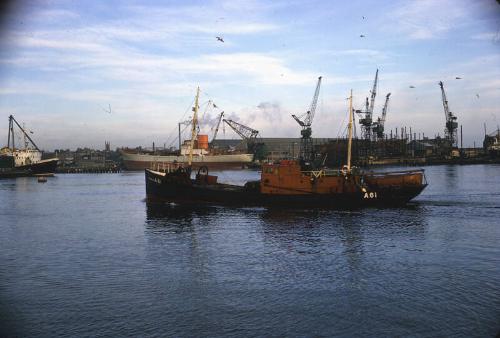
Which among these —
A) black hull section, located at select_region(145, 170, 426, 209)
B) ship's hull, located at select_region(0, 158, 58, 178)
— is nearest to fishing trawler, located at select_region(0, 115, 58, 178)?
ship's hull, located at select_region(0, 158, 58, 178)

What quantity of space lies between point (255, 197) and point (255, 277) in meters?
24.7

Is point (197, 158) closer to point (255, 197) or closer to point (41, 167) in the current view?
point (41, 167)

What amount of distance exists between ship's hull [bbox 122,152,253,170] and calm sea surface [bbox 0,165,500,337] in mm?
111396

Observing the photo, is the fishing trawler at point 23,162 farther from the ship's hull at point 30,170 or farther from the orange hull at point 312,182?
the orange hull at point 312,182

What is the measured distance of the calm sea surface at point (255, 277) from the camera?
52.9ft

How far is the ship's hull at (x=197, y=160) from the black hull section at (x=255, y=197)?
323 ft

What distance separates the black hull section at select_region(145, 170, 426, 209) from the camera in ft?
146

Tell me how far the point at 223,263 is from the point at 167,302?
20.3 feet

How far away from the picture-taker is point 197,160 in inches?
5950

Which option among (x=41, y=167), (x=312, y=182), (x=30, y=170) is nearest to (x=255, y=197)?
(x=312, y=182)

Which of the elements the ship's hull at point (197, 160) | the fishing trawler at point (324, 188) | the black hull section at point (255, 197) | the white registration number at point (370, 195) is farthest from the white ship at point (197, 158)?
the white registration number at point (370, 195)

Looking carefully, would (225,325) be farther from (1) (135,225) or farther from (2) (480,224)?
(2) (480,224)

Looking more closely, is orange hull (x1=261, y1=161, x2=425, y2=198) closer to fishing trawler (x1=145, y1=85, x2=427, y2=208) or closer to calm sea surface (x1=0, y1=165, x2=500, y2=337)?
fishing trawler (x1=145, y1=85, x2=427, y2=208)

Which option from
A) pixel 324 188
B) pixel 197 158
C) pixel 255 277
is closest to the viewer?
pixel 255 277
